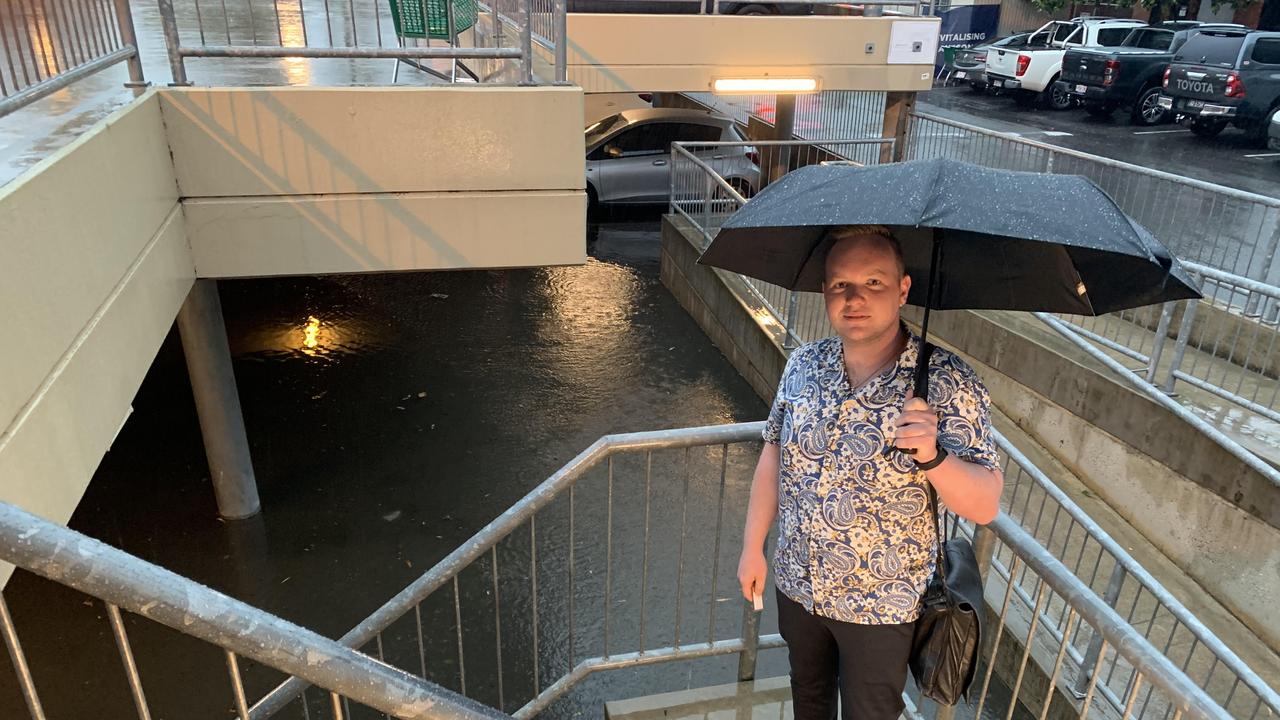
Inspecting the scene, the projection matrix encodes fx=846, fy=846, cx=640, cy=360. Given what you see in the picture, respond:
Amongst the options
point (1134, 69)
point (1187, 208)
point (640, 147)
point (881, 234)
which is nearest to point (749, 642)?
point (881, 234)

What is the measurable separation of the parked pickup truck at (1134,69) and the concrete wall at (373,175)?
62.9 ft

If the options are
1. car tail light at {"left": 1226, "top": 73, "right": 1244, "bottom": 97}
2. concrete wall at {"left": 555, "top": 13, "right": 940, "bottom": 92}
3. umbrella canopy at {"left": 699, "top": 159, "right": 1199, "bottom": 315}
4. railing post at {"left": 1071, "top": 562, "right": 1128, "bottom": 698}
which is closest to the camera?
umbrella canopy at {"left": 699, "top": 159, "right": 1199, "bottom": 315}

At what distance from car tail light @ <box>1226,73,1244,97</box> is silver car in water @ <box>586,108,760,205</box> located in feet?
32.5

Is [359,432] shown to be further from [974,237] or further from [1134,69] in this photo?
[1134,69]

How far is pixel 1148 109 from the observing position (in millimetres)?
19688

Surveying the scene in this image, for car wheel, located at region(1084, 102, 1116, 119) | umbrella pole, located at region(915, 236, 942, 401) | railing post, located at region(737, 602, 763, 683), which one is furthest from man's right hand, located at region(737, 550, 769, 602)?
car wheel, located at region(1084, 102, 1116, 119)

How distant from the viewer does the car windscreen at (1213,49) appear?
16.4 metres

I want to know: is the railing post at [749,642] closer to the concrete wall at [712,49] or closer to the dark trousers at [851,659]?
the dark trousers at [851,659]

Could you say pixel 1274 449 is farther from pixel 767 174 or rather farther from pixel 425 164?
pixel 767 174

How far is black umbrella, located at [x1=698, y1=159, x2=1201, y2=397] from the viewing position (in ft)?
6.47

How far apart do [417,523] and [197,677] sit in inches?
74.3

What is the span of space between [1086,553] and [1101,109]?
1941cm

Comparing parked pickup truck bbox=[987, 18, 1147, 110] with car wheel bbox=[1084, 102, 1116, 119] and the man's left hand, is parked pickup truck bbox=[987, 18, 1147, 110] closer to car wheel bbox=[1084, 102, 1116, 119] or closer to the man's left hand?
car wheel bbox=[1084, 102, 1116, 119]

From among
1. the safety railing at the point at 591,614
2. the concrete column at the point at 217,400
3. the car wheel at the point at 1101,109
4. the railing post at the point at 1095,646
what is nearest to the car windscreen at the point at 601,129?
the safety railing at the point at 591,614
